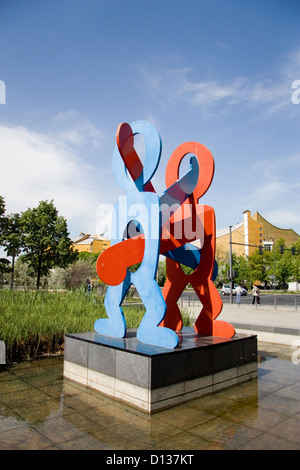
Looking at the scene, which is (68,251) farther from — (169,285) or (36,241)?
(169,285)

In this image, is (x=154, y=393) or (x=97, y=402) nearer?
(x=154, y=393)

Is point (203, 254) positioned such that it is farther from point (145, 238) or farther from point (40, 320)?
point (40, 320)

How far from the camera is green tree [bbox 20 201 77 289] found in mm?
31734

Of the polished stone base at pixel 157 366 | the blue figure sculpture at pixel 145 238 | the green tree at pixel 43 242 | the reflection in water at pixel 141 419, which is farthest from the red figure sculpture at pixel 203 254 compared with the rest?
the green tree at pixel 43 242

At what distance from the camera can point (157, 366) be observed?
4.61 metres

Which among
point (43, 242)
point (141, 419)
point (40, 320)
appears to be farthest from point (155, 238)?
point (43, 242)

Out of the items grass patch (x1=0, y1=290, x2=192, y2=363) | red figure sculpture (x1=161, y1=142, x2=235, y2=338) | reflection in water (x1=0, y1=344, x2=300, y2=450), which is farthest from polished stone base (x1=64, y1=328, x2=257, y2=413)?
grass patch (x1=0, y1=290, x2=192, y2=363)

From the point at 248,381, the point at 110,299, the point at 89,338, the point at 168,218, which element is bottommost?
the point at 248,381

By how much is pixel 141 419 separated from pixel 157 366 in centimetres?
65

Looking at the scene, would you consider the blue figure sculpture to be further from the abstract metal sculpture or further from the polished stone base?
the polished stone base
